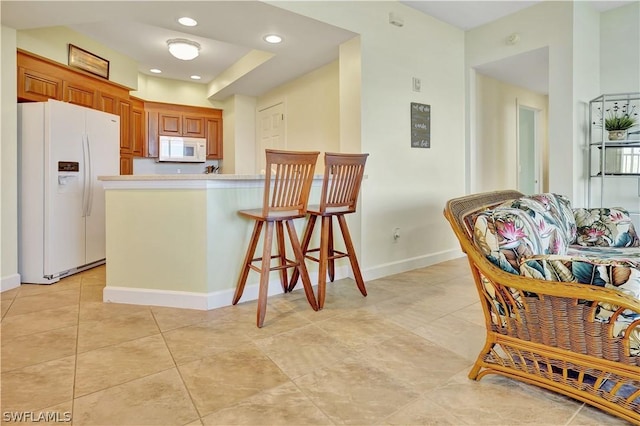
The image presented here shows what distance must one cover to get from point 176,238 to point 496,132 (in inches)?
173

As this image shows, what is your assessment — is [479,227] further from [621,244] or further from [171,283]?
[171,283]

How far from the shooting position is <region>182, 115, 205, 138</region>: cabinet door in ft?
19.0

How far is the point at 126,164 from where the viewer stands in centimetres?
497

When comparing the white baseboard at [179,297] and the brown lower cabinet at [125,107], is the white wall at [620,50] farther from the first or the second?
the brown lower cabinet at [125,107]

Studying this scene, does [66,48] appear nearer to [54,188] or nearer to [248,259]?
[54,188]

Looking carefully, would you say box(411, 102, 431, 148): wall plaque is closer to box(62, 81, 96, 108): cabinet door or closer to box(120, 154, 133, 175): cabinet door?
box(62, 81, 96, 108): cabinet door

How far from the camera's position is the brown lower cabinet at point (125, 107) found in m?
3.40

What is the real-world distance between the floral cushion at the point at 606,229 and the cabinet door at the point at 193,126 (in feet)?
17.6

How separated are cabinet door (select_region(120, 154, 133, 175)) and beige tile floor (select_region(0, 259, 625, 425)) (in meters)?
2.60

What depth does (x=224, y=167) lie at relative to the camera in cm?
613

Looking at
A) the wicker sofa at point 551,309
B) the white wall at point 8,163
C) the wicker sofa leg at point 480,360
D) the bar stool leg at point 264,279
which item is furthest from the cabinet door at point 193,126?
the wicker sofa leg at point 480,360

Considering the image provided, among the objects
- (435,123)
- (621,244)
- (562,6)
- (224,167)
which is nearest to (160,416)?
(621,244)

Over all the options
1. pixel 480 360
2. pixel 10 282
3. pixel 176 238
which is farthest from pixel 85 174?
pixel 480 360

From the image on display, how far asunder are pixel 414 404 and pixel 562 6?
3.98 metres
